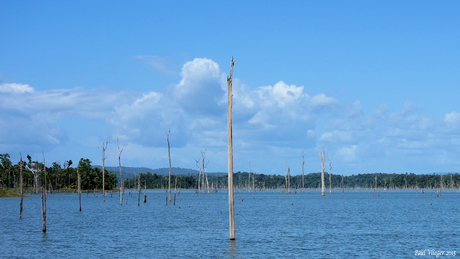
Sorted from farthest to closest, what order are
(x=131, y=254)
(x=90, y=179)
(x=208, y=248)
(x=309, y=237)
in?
(x=90, y=179)
(x=309, y=237)
(x=208, y=248)
(x=131, y=254)

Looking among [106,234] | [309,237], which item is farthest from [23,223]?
[309,237]

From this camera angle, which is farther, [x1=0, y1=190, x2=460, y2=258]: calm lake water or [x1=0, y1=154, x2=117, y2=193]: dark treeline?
[x1=0, y1=154, x2=117, y2=193]: dark treeline

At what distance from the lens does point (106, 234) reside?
1695 inches

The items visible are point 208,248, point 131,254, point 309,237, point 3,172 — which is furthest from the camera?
point 3,172

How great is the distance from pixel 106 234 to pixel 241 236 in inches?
456

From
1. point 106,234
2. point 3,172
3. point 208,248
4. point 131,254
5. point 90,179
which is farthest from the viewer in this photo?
point 90,179

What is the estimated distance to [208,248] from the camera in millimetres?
33625

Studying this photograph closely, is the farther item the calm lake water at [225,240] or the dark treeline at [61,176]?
the dark treeline at [61,176]

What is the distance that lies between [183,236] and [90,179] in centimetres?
14579

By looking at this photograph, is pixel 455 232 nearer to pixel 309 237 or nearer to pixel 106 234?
pixel 309 237

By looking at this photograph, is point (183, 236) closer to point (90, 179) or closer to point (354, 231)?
point (354, 231)

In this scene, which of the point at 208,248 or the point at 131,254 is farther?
the point at 208,248

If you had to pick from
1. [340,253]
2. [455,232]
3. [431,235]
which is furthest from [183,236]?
[455,232]

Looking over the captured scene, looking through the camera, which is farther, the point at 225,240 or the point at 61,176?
the point at 61,176
